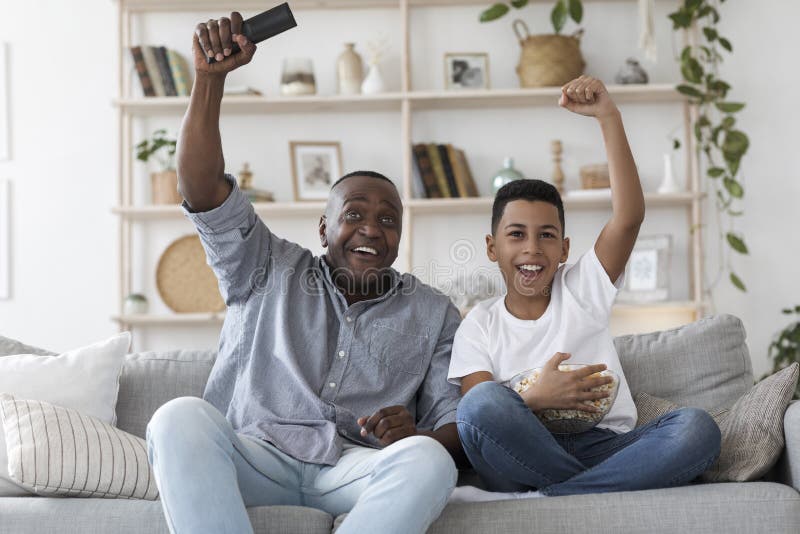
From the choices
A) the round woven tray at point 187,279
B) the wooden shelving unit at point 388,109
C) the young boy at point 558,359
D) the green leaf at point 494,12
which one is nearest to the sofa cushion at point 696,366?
the young boy at point 558,359

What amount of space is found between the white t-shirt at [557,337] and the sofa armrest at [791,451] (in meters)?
0.29

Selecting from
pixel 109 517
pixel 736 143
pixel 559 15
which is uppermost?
pixel 559 15

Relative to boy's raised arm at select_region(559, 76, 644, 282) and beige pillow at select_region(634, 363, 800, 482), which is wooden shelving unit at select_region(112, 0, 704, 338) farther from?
beige pillow at select_region(634, 363, 800, 482)

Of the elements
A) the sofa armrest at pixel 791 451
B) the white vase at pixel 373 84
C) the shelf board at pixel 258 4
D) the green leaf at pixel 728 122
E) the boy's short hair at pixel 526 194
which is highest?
the shelf board at pixel 258 4

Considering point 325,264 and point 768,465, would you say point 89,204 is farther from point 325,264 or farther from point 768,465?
point 768,465

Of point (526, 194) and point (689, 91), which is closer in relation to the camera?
point (526, 194)

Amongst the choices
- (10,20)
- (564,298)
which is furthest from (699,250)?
(10,20)

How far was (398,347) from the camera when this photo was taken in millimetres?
1899

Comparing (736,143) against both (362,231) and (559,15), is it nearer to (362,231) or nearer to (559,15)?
(559,15)

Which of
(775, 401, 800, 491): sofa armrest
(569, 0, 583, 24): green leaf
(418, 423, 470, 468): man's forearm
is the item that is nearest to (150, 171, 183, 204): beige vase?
(569, 0, 583, 24): green leaf

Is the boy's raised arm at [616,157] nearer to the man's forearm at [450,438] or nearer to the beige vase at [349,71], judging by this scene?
the man's forearm at [450,438]

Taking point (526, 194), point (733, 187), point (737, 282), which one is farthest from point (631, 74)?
point (526, 194)

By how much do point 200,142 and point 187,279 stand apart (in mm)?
2056

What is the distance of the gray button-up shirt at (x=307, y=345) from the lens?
179 centimetres
